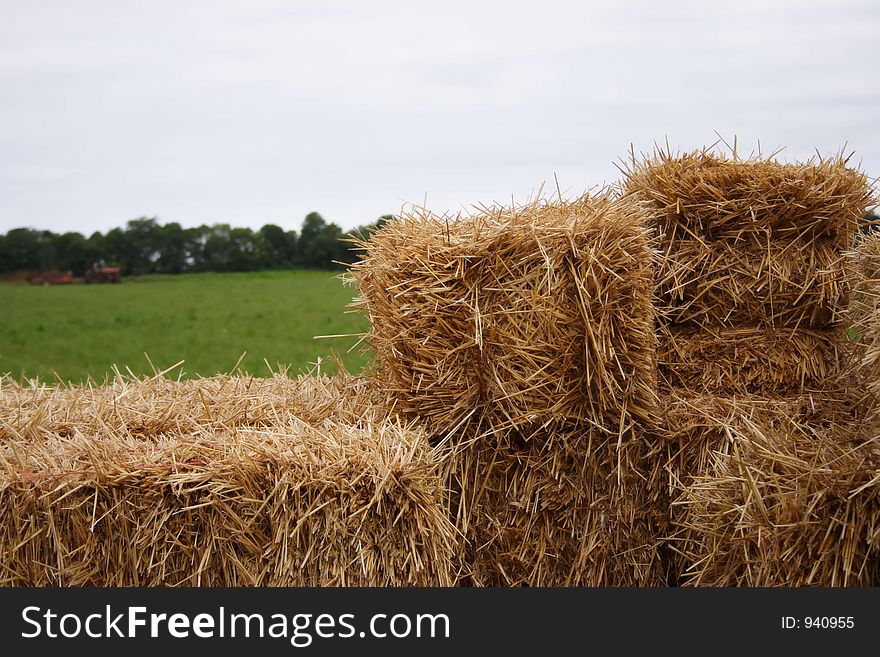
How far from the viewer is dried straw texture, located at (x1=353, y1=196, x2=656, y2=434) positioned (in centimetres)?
327

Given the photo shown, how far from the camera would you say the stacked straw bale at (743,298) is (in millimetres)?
3592

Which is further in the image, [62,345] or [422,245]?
[62,345]

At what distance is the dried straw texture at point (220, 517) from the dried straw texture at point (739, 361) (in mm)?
1556

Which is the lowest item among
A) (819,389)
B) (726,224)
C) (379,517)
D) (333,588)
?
(333,588)

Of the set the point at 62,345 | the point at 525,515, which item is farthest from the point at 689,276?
the point at 62,345

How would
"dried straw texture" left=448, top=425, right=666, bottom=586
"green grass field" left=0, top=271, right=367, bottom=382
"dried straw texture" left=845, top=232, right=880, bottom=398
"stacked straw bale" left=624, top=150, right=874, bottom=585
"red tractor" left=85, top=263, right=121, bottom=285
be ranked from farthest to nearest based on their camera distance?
"red tractor" left=85, top=263, right=121, bottom=285
"green grass field" left=0, top=271, right=367, bottom=382
"stacked straw bale" left=624, top=150, right=874, bottom=585
"dried straw texture" left=448, top=425, right=666, bottom=586
"dried straw texture" left=845, top=232, right=880, bottom=398

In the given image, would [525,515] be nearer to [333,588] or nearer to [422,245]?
[333,588]

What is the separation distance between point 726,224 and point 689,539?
1.58m

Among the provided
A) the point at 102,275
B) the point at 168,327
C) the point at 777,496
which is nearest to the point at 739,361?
the point at 777,496

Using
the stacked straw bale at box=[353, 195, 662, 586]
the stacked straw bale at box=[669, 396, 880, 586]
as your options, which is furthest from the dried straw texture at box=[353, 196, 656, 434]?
the stacked straw bale at box=[669, 396, 880, 586]

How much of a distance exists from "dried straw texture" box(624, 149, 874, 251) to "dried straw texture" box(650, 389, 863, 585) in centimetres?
82

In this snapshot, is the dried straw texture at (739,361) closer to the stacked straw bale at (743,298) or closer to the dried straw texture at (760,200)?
the stacked straw bale at (743,298)

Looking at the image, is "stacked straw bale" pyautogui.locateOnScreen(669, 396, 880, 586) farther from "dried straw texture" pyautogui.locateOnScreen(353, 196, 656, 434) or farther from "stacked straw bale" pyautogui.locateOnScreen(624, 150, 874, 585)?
"dried straw texture" pyautogui.locateOnScreen(353, 196, 656, 434)

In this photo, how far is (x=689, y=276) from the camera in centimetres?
389
